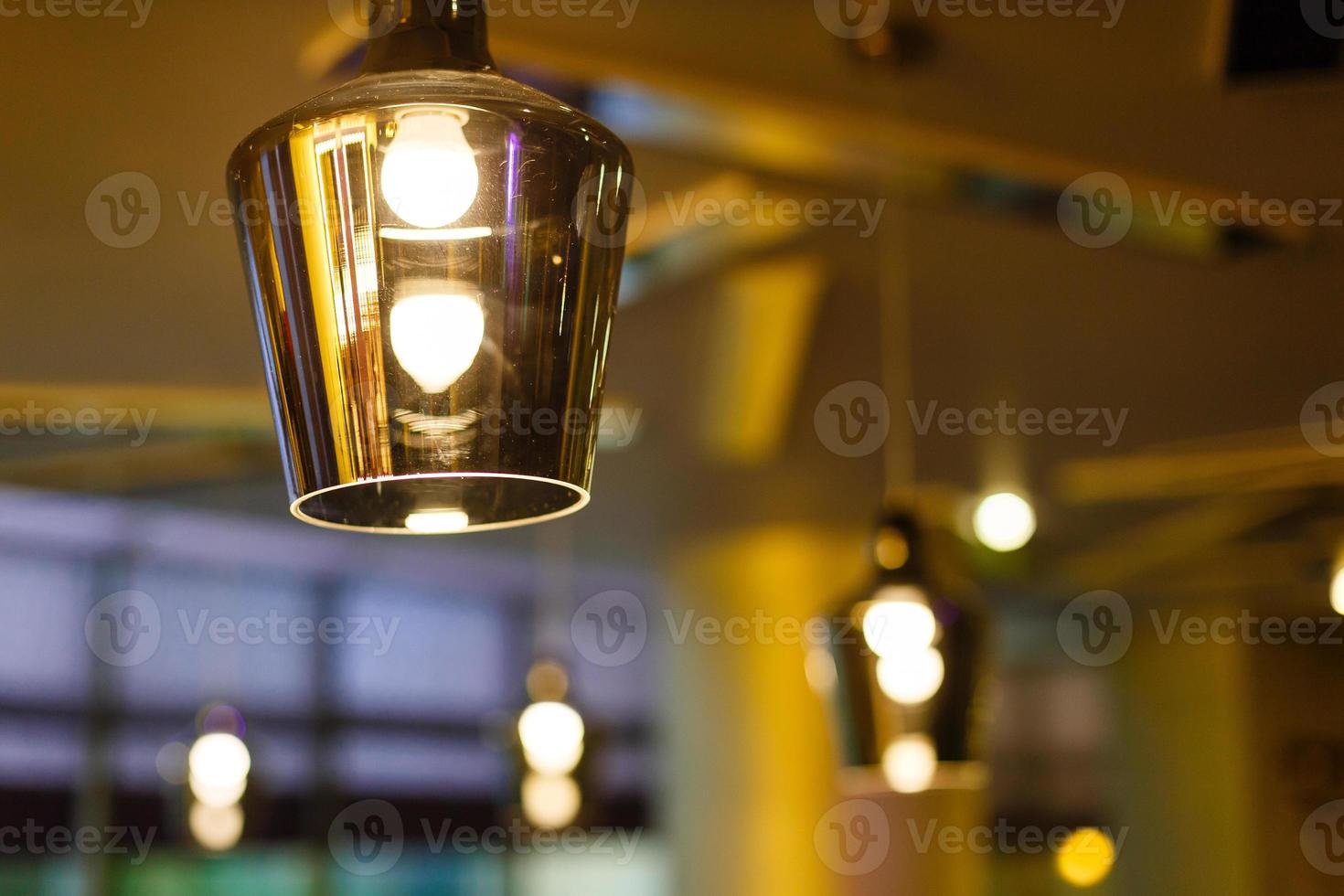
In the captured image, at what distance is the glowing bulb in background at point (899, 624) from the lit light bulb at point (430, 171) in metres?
1.97

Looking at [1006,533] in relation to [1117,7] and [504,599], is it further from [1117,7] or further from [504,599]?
[1117,7]

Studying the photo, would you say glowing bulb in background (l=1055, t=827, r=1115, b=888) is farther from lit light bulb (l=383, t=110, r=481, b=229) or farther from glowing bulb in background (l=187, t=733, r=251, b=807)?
lit light bulb (l=383, t=110, r=481, b=229)

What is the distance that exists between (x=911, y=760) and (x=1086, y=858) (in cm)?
817

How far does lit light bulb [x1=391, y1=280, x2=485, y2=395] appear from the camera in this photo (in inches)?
35.3

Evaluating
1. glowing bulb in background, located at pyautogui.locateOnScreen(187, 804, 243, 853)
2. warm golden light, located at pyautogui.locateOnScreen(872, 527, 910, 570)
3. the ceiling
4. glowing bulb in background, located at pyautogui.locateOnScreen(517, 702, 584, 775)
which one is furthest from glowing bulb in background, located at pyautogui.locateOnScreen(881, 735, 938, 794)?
glowing bulb in background, located at pyautogui.locateOnScreen(187, 804, 243, 853)

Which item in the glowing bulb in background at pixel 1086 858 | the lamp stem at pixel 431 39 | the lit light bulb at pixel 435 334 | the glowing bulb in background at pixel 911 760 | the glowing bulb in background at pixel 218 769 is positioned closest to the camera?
the lit light bulb at pixel 435 334

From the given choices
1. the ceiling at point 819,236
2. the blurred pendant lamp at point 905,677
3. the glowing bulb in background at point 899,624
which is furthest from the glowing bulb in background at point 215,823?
the glowing bulb in background at point 899,624

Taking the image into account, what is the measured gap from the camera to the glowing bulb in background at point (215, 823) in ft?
19.7

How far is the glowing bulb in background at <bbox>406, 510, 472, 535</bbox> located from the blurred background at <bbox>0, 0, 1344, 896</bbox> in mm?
1777

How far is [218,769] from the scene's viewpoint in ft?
19.5

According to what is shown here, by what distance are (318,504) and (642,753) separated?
9.02 meters

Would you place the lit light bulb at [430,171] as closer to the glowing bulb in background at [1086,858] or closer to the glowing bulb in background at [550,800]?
the glowing bulb in background at [550,800]

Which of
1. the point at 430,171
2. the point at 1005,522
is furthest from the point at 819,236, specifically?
the point at 1005,522

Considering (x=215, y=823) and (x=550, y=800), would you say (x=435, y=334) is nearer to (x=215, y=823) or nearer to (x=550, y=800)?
(x=550, y=800)
